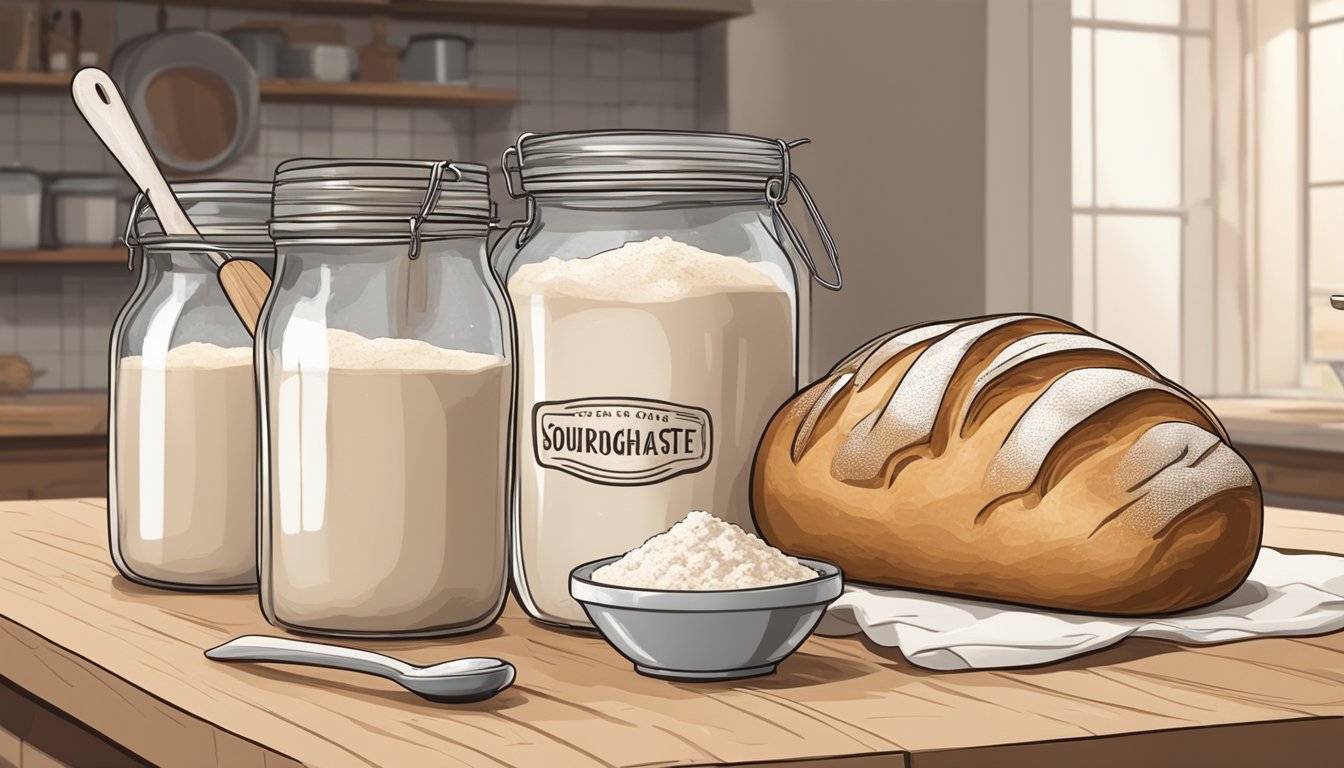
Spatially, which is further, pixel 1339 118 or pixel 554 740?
pixel 1339 118

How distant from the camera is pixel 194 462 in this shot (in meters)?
0.88

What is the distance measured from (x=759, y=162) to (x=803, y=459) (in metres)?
0.15

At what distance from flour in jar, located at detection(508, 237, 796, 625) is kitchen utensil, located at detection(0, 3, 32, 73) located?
314 cm

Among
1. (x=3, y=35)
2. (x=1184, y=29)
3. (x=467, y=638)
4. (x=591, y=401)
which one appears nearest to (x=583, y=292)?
(x=591, y=401)

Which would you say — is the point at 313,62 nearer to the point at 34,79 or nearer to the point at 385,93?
the point at 385,93

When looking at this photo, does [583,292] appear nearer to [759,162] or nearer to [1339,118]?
[759,162]

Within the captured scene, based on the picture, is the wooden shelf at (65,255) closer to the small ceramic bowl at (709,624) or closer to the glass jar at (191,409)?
the glass jar at (191,409)

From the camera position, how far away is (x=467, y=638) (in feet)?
2.38

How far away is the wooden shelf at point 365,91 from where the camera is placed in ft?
11.4

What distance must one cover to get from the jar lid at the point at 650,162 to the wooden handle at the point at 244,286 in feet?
0.52

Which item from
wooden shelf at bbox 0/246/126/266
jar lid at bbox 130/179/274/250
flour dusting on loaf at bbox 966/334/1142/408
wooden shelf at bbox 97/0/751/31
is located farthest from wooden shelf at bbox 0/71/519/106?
flour dusting on loaf at bbox 966/334/1142/408

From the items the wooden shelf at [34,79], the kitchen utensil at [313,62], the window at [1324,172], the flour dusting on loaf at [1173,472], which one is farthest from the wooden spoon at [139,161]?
the window at [1324,172]

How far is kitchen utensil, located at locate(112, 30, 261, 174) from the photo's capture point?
11.9 feet

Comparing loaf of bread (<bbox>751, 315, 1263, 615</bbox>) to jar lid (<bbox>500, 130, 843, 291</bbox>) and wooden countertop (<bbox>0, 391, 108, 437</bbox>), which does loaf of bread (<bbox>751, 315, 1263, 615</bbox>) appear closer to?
jar lid (<bbox>500, 130, 843, 291</bbox>)
